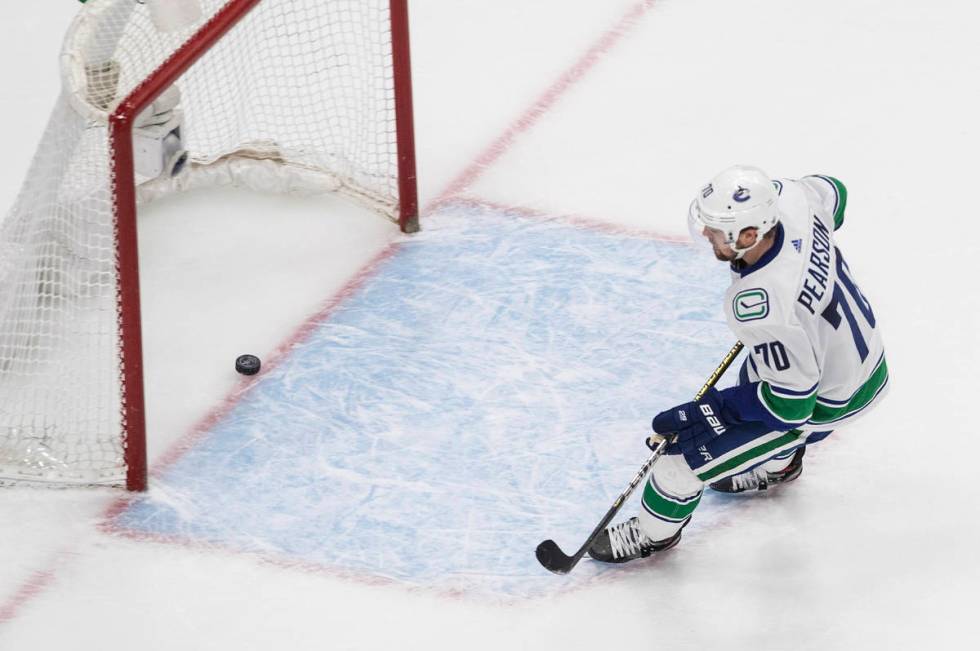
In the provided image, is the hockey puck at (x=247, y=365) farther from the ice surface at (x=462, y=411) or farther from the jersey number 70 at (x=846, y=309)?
the jersey number 70 at (x=846, y=309)

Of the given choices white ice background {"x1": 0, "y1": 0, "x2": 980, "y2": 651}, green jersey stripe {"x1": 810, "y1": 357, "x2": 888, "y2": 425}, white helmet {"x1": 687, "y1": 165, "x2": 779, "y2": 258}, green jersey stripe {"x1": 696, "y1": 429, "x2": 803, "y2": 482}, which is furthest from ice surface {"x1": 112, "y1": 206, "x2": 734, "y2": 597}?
white helmet {"x1": 687, "y1": 165, "x2": 779, "y2": 258}

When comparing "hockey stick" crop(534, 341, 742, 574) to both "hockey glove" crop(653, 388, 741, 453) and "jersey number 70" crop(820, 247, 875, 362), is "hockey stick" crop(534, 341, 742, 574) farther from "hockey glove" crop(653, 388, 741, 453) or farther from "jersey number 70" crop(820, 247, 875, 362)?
"jersey number 70" crop(820, 247, 875, 362)

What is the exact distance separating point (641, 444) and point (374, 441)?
0.69m

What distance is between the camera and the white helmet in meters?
3.47

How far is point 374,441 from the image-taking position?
439cm

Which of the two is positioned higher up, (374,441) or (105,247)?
(105,247)

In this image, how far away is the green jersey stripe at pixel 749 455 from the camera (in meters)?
3.78

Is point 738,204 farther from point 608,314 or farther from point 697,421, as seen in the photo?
point 608,314

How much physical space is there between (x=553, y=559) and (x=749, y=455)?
518mm

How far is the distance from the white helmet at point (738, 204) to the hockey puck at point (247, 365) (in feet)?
5.11

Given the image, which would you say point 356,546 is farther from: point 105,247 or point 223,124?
point 223,124

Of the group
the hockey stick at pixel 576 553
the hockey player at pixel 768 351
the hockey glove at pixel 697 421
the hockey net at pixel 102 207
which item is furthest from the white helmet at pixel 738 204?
the hockey net at pixel 102 207

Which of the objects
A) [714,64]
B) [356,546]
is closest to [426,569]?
[356,546]

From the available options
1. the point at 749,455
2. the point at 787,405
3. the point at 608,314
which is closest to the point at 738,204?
the point at 787,405
